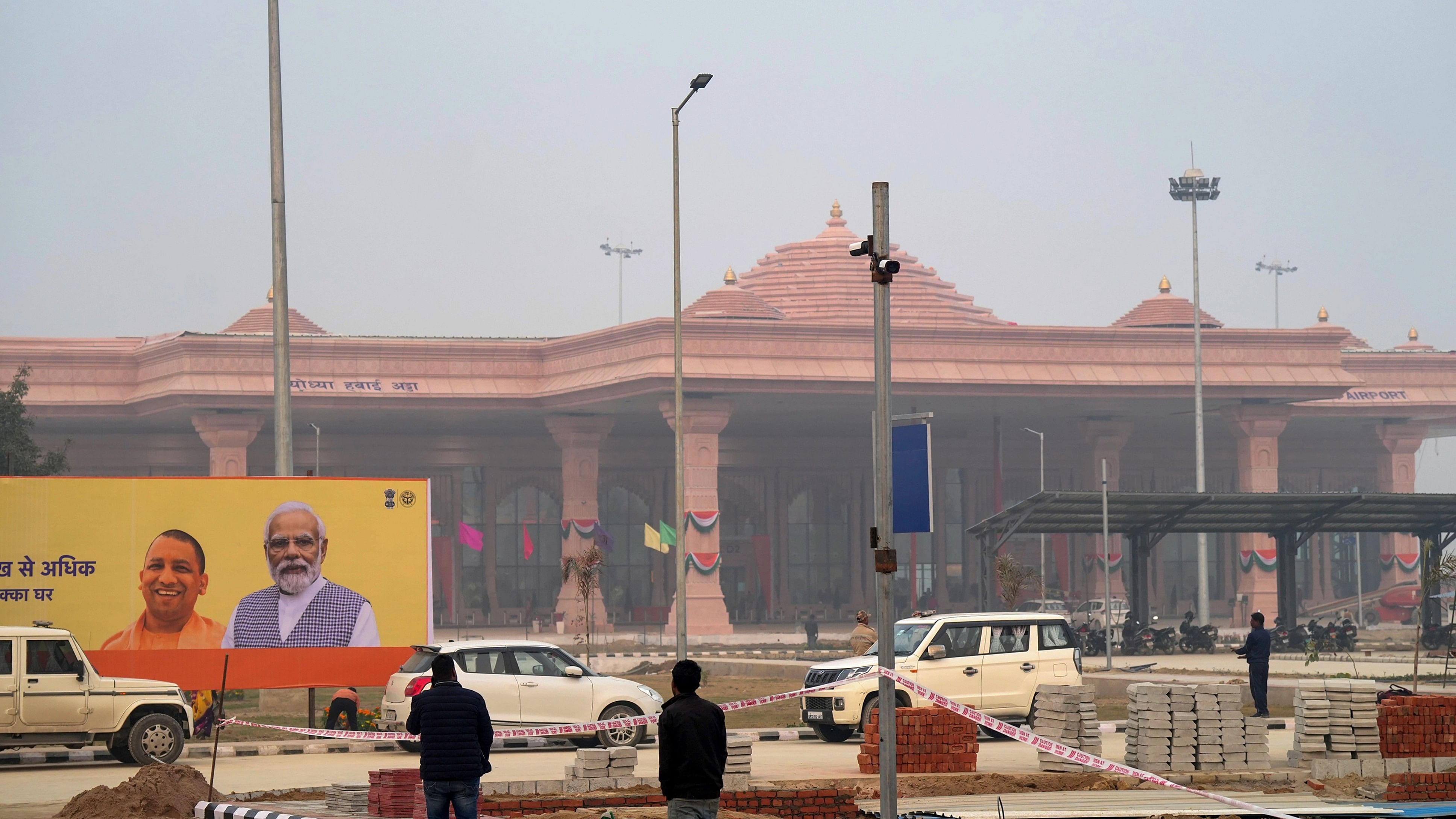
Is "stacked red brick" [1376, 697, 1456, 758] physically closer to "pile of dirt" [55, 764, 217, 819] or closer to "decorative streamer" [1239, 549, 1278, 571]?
"pile of dirt" [55, 764, 217, 819]

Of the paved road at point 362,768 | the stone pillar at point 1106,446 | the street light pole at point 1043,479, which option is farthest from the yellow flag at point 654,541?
the paved road at point 362,768

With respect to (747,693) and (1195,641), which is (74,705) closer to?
(747,693)

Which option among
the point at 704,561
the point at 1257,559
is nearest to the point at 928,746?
the point at 704,561

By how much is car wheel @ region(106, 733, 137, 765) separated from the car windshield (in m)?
9.35

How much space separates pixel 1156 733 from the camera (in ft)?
59.5

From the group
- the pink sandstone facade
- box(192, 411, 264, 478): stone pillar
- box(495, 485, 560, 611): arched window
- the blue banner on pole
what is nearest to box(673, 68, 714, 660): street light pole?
the blue banner on pole

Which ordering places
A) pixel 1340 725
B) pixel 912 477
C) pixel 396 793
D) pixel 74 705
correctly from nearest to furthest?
pixel 912 477 → pixel 396 793 → pixel 1340 725 → pixel 74 705

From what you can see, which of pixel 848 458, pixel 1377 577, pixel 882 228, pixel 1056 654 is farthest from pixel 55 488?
pixel 1377 577

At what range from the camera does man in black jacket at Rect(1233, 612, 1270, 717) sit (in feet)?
75.0

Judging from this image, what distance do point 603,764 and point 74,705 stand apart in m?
7.17

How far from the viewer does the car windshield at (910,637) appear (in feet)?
74.5

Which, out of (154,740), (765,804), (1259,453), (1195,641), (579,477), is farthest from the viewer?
(1259,453)

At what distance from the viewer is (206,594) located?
23859 mm

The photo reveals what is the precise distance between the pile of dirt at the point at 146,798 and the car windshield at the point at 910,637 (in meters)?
9.84
